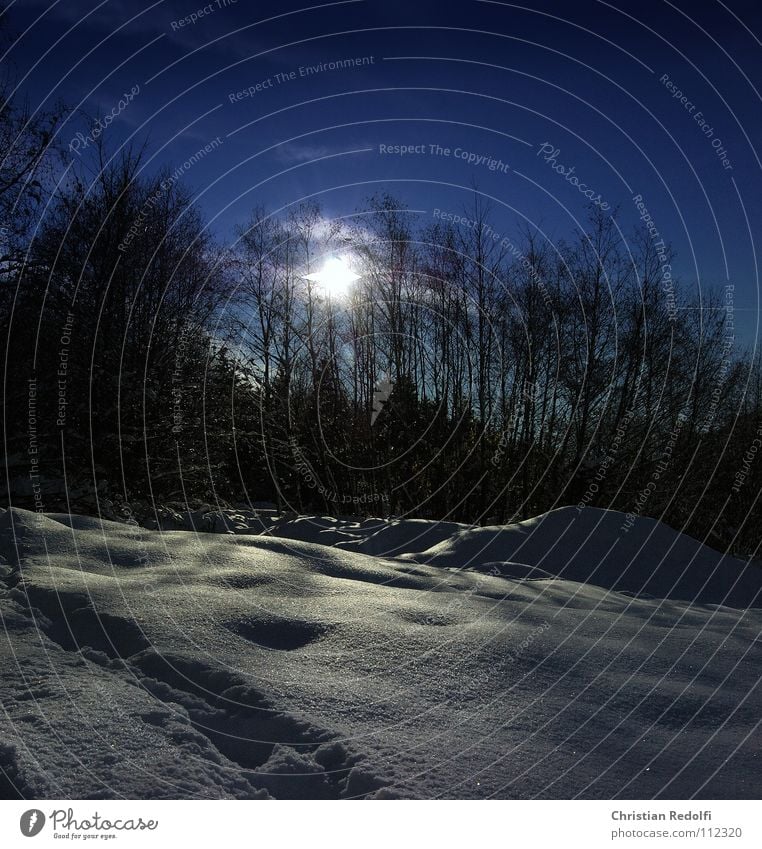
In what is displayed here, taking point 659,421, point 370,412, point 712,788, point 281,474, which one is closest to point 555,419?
point 659,421

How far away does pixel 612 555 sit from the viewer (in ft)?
34.3

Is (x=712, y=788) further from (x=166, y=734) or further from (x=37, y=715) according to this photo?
(x=37, y=715)

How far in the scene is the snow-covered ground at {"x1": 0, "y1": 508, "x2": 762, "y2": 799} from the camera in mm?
2785

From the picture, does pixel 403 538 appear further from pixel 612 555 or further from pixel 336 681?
pixel 336 681

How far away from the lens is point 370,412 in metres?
17.8
